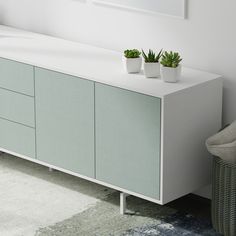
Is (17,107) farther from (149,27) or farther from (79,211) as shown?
(149,27)

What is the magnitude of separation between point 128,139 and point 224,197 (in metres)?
0.55

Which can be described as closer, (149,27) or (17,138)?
(149,27)

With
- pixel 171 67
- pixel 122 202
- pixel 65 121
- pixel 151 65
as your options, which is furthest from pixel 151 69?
pixel 122 202

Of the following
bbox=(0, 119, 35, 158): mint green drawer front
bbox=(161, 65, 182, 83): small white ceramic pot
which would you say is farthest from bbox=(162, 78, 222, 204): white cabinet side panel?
bbox=(0, 119, 35, 158): mint green drawer front

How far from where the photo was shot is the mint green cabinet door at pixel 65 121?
13.9 feet

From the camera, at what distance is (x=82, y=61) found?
175 inches

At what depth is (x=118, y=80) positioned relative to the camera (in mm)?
4109

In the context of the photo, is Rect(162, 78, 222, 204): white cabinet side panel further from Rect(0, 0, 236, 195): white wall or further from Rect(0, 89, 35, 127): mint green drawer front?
Rect(0, 89, 35, 127): mint green drawer front

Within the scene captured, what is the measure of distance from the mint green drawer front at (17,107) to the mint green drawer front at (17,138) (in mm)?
38

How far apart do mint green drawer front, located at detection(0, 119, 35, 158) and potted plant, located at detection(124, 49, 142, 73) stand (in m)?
0.70

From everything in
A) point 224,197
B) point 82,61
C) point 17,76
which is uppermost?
point 82,61

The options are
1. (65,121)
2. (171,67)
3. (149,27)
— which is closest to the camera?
(171,67)

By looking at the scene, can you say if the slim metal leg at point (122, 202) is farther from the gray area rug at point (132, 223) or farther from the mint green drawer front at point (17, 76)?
the mint green drawer front at point (17, 76)

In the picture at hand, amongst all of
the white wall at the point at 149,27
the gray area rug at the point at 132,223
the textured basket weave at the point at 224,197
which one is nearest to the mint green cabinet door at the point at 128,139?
the gray area rug at the point at 132,223
